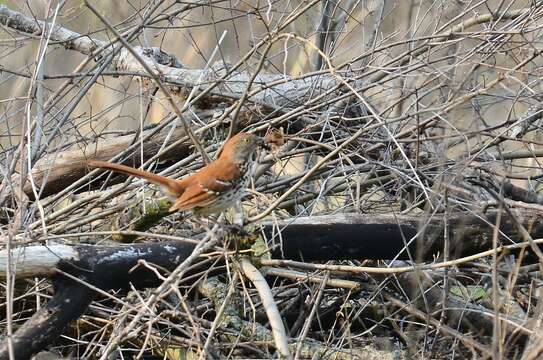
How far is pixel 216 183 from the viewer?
4.09 metres

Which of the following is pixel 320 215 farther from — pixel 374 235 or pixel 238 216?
pixel 238 216

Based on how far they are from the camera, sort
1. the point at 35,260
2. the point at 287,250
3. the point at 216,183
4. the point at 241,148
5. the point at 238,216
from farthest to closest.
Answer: the point at 287,250, the point at 241,148, the point at 238,216, the point at 216,183, the point at 35,260

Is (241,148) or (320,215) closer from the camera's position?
(241,148)

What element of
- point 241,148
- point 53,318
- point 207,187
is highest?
point 241,148

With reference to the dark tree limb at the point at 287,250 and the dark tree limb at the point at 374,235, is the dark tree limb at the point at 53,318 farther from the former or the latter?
the dark tree limb at the point at 374,235

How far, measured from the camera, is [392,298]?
15.8 ft

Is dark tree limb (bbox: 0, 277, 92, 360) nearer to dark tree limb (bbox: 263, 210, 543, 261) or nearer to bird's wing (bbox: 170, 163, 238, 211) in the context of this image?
bird's wing (bbox: 170, 163, 238, 211)

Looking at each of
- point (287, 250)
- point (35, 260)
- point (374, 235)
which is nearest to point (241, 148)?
point (287, 250)

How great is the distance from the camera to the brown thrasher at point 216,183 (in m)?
4.08

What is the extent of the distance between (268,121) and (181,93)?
112 cm

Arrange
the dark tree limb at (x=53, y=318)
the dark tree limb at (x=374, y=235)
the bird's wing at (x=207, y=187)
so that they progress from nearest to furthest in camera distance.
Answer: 1. the dark tree limb at (x=53, y=318)
2. the bird's wing at (x=207, y=187)
3. the dark tree limb at (x=374, y=235)

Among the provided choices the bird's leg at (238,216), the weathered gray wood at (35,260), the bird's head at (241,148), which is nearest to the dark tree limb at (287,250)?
the weathered gray wood at (35,260)

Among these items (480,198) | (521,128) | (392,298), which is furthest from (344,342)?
(521,128)

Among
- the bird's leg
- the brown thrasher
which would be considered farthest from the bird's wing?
the bird's leg
